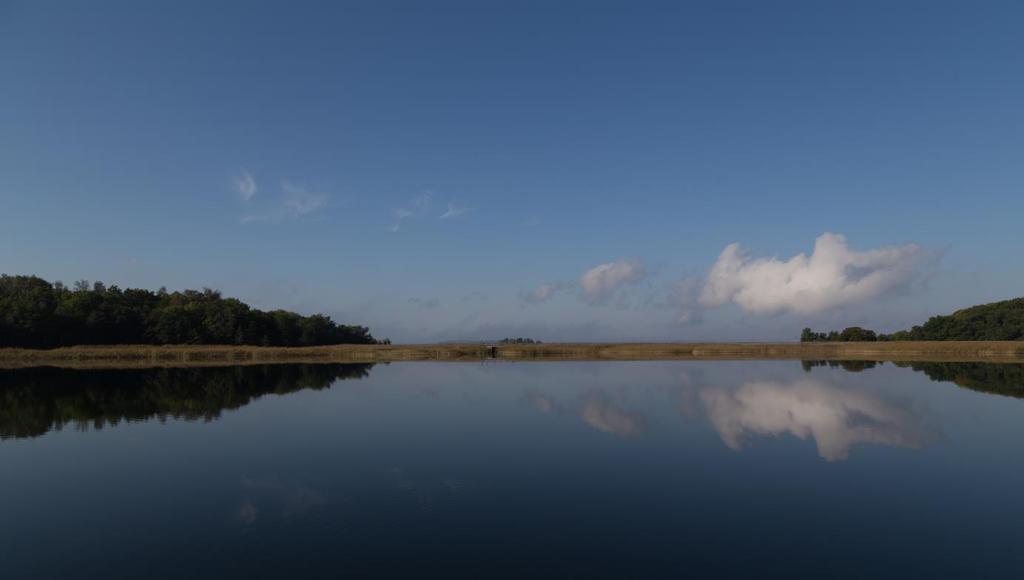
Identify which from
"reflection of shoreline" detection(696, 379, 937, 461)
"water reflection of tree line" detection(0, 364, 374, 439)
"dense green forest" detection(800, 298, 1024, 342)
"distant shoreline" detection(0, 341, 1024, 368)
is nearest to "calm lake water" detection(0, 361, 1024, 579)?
"reflection of shoreline" detection(696, 379, 937, 461)

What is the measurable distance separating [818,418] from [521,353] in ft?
267

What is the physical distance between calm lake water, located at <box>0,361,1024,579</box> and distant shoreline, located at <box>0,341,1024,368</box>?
215 feet

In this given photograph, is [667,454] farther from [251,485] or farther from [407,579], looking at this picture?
[251,485]

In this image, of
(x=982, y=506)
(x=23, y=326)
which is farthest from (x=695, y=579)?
(x=23, y=326)

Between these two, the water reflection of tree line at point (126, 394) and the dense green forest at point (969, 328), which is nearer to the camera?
the water reflection of tree line at point (126, 394)

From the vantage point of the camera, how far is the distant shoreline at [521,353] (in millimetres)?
96875

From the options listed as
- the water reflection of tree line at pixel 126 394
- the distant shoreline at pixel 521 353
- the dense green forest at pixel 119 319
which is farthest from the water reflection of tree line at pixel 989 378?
the dense green forest at pixel 119 319

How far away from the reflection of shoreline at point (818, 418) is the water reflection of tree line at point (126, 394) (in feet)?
104

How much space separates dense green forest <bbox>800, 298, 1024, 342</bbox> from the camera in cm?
13150

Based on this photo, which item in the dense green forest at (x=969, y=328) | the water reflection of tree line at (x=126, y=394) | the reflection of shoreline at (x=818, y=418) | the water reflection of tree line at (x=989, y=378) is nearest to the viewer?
the reflection of shoreline at (x=818, y=418)

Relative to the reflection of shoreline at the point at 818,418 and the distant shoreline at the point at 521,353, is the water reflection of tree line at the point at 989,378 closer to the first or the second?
the reflection of shoreline at the point at 818,418

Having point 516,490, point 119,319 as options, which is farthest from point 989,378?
point 119,319

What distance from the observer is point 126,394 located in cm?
4562

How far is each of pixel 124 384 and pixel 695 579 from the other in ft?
197
